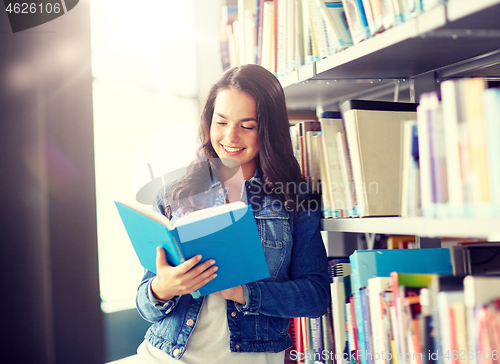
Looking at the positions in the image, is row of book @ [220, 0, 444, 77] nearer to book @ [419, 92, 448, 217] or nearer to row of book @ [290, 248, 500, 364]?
book @ [419, 92, 448, 217]

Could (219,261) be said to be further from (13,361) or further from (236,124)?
(13,361)

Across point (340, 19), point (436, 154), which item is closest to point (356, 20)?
point (340, 19)

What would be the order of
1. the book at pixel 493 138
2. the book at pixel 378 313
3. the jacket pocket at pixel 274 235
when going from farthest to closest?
the jacket pocket at pixel 274 235 < the book at pixel 378 313 < the book at pixel 493 138

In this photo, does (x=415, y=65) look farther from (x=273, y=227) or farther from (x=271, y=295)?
(x=271, y=295)

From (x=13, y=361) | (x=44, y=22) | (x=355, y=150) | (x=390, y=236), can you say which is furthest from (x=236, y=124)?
(x=13, y=361)

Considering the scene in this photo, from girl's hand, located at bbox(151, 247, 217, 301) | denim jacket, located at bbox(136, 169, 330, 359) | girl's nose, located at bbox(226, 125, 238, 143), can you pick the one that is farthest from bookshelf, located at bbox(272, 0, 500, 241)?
girl's hand, located at bbox(151, 247, 217, 301)

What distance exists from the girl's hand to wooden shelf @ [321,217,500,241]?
36 cm

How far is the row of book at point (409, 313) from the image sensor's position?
67 centimetres

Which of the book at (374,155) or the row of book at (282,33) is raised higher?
the row of book at (282,33)

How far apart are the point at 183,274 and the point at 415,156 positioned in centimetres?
57

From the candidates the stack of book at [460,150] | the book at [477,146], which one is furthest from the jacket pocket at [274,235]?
the book at [477,146]

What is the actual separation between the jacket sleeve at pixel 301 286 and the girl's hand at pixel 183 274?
17 centimetres

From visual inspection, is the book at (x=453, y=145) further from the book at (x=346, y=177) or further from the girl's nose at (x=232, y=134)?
the girl's nose at (x=232, y=134)

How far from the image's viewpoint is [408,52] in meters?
0.97
